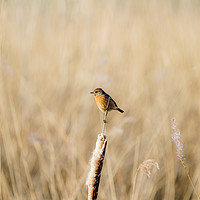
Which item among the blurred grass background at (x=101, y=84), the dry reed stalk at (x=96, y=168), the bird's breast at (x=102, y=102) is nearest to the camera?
the dry reed stalk at (x=96, y=168)

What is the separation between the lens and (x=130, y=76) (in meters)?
1.80

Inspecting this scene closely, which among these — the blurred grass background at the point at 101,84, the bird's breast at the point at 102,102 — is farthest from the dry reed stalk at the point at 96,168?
the blurred grass background at the point at 101,84

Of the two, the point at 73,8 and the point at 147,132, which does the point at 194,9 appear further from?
the point at 147,132

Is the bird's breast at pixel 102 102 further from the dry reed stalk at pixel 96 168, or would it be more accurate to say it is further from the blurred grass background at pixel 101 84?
the blurred grass background at pixel 101 84

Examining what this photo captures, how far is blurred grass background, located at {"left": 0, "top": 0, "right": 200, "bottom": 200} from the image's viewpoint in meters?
1.38

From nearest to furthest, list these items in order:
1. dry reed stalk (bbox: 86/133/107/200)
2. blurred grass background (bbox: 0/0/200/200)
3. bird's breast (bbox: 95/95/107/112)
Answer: dry reed stalk (bbox: 86/133/107/200) → bird's breast (bbox: 95/95/107/112) → blurred grass background (bbox: 0/0/200/200)

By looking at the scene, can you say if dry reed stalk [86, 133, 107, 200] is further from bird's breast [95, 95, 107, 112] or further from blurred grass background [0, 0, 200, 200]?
blurred grass background [0, 0, 200, 200]

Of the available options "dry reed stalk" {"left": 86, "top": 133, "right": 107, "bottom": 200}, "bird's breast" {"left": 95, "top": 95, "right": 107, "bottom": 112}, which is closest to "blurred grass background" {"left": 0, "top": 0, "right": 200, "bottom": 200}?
"bird's breast" {"left": 95, "top": 95, "right": 107, "bottom": 112}

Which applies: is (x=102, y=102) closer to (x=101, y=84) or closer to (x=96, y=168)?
(x=96, y=168)

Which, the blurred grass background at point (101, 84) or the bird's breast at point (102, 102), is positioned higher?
the blurred grass background at point (101, 84)

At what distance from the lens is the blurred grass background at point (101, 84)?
4.53 feet

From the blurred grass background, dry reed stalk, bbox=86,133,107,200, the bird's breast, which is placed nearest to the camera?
dry reed stalk, bbox=86,133,107,200

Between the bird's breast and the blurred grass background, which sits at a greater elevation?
the blurred grass background

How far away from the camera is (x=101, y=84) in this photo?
59.1 inches
